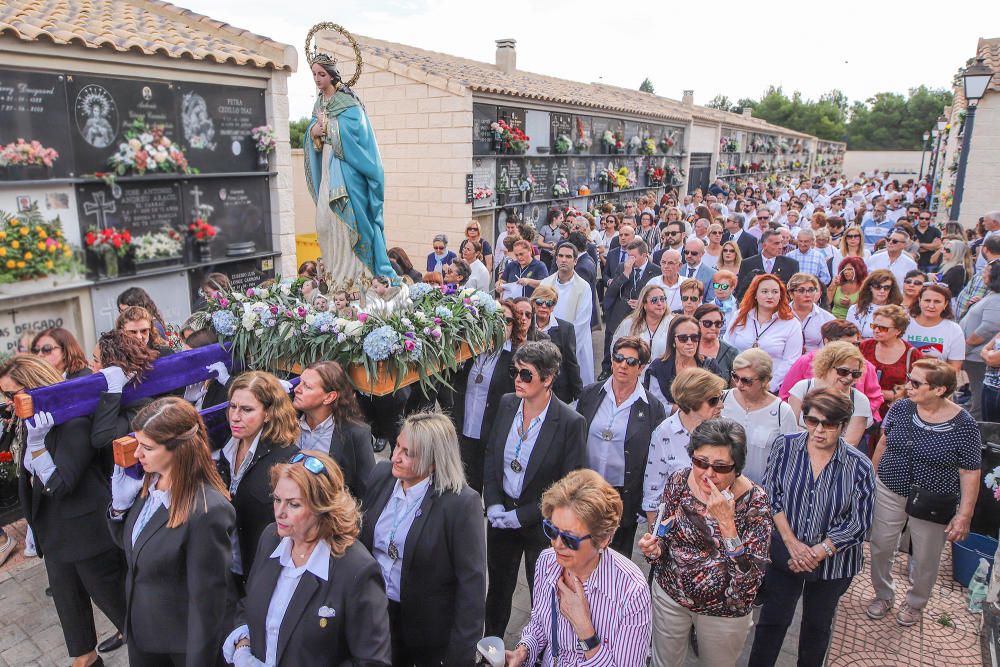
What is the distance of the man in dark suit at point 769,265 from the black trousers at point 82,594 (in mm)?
7036

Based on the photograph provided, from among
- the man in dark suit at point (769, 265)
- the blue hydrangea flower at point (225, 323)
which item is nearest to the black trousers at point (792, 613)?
the blue hydrangea flower at point (225, 323)

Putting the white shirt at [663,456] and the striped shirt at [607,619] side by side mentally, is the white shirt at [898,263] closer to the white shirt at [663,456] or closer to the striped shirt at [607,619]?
the white shirt at [663,456]

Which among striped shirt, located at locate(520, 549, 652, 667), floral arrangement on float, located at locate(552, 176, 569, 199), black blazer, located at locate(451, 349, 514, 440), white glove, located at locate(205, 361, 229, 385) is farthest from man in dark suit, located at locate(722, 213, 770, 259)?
striped shirt, located at locate(520, 549, 652, 667)

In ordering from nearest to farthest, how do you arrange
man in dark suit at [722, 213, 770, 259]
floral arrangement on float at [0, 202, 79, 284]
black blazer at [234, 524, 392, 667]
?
black blazer at [234, 524, 392, 667] → floral arrangement on float at [0, 202, 79, 284] → man in dark suit at [722, 213, 770, 259]

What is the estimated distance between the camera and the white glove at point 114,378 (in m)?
3.72

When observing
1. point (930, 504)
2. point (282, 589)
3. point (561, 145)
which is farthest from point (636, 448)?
point (561, 145)

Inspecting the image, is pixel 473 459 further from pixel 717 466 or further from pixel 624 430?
pixel 717 466

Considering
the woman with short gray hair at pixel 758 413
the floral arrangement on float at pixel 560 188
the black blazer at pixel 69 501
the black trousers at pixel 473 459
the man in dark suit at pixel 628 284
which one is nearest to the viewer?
the black blazer at pixel 69 501

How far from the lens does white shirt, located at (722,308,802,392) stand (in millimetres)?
5629

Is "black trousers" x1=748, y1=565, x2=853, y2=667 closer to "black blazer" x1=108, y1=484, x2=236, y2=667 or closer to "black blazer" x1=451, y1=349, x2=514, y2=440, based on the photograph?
"black blazer" x1=451, y1=349, x2=514, y2=440

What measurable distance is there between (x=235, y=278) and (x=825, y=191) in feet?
76.4

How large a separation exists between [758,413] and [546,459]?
1.38m

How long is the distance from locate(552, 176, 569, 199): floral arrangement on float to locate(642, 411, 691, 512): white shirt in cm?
1226

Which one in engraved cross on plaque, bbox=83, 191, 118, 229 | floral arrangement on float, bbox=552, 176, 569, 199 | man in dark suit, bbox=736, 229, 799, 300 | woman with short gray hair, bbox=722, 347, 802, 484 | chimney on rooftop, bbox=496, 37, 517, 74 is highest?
chimney on rooftop, bbox=496, 37, 517, 74
